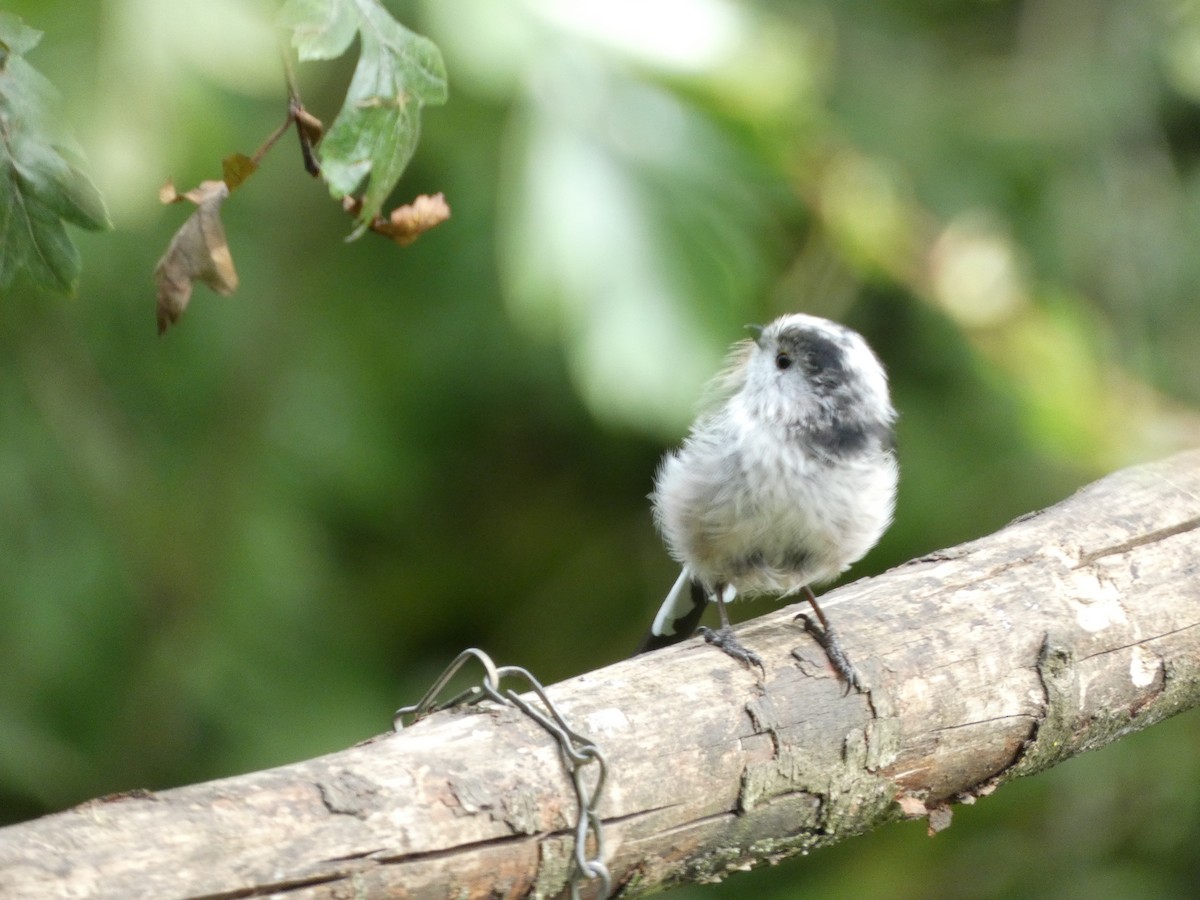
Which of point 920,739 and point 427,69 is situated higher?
point 427,69

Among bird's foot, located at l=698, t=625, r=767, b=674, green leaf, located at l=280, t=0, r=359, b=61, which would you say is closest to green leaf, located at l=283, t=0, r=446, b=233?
green leaf, located at l=280, t=0, r=359, b=61

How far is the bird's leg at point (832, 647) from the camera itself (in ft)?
8.09

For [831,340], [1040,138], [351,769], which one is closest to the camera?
[351,769]

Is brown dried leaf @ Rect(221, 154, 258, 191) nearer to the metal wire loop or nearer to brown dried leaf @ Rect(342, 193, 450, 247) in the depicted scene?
brown dried leaf @ Rect(342, 193, 450, 247)

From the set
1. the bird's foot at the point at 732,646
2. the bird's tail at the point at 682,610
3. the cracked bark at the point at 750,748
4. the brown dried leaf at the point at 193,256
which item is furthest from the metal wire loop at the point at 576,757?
the bird's tail at the point at 682,610

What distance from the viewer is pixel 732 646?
100.0 inches

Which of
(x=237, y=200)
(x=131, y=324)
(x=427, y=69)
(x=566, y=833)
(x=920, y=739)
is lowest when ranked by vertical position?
(x=566, y=833)

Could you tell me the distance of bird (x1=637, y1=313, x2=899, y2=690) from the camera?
2.89 meters

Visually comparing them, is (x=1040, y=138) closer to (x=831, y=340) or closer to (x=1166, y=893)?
(x=831, y=340)

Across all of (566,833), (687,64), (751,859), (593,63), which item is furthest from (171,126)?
(751,859)

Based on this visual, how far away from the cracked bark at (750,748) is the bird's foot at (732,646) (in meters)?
0.03

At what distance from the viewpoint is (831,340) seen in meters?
3.12

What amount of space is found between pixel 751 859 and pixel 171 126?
5.15ft

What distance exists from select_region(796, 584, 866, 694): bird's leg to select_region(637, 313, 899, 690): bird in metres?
0.01
